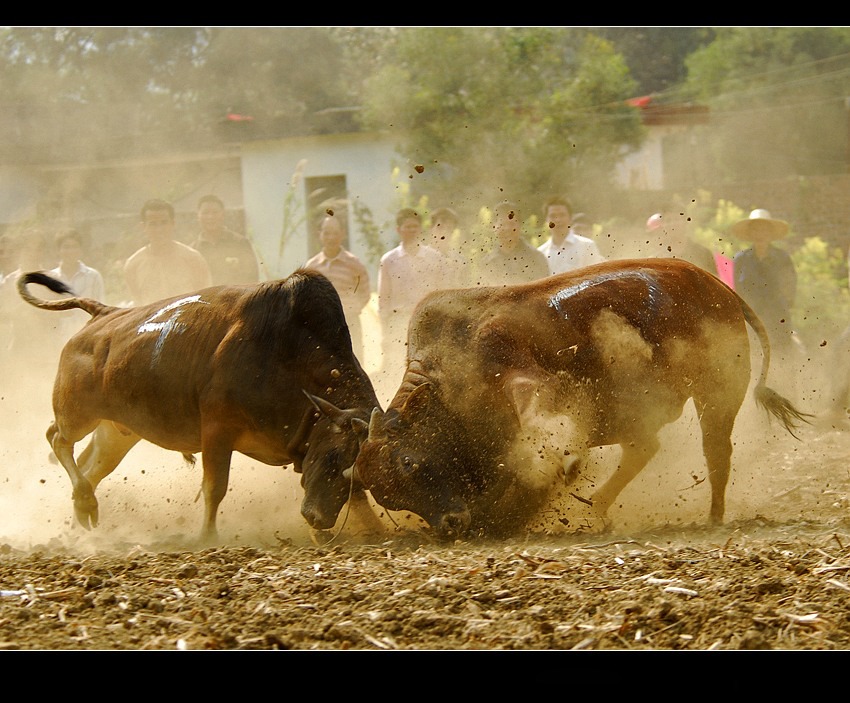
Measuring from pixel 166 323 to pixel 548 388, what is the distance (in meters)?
2.27

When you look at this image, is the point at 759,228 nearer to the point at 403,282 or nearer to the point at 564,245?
the point at 564,245

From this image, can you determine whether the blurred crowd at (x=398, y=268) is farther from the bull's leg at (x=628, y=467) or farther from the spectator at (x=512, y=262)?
the bull's leg at (x=628, y=467)

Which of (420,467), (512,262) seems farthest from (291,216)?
(420,467)

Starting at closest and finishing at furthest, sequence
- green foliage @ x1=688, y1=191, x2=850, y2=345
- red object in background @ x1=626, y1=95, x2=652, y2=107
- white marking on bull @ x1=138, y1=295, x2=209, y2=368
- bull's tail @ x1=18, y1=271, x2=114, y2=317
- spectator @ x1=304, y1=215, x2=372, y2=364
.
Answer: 1. white marking on bull @ x1=138, y1=295, x2=209, y2=368
2. bull's tail @ x1=18, y1=271, x2=114, y2=317
3. spectator @ x1=304, y1=215, x2=372, y2=364
4. green foliage @ x1=688, y1=191, x2=850, y2=345
5. red object in background @ x1=626, y1=95, x2=652, y2=107

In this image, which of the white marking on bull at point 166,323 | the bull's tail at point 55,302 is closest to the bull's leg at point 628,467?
the white marking on bull at point 166,323

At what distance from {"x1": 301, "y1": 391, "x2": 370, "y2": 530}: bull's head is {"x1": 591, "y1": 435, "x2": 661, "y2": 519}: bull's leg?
1.48 metres

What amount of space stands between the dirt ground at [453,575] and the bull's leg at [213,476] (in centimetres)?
19

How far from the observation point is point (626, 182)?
74.1 ft

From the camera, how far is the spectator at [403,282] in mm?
8758

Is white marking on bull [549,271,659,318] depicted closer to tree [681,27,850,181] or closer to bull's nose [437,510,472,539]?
bull's nose [437,510,472,539]

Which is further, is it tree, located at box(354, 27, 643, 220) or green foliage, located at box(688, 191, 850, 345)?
tree, located at box(354, 27, 643, 220)

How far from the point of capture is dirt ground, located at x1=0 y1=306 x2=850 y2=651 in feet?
13.0

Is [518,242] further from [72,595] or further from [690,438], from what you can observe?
[72,595]

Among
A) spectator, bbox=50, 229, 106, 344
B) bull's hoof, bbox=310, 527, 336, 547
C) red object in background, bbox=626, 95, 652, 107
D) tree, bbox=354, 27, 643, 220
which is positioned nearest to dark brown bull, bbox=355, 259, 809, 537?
bull's hoof, bbox=310, 527, 336, 547
